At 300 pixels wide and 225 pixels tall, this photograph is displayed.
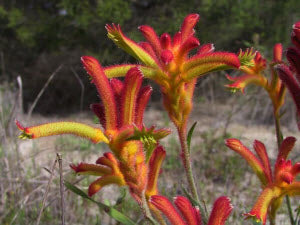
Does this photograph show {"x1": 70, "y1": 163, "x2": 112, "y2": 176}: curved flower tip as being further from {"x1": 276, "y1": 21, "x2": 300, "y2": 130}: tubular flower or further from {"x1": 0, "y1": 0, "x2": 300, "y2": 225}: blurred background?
{"x1": 0, "y1": 0, "x2": 300, "y2": 225}: blurred background

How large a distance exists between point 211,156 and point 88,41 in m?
2.30

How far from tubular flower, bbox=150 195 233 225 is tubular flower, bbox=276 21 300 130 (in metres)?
0.28

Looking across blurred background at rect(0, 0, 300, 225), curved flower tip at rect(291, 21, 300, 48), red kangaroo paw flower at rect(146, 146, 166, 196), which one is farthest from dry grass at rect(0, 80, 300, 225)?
curved flower tip at rect(291, 21, 300, 48)

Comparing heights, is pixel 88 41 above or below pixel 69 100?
above

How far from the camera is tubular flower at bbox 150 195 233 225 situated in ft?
2.50

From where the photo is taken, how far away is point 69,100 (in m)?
5.72

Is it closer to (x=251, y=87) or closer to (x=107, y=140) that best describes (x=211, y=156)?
(x=251, y=87)

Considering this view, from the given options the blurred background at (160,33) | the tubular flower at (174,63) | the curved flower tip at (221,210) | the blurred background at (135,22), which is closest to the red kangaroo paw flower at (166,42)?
the tubular flower at (174,63)

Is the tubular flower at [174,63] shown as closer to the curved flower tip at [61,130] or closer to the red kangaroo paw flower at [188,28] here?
the red kangaroo paw flower at [188,28]

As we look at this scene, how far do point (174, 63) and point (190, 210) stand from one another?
306mm

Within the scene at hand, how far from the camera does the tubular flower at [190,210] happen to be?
76cm

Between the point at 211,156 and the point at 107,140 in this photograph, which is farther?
the point at 211,156

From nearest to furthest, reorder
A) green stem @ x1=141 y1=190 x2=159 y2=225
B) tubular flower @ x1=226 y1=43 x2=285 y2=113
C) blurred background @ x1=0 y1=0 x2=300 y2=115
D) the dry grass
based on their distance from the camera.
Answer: green stem @ x1=141 y1=190 x2=159 y2=225 → tubular flower @ x1=226 y1=43 x2=285 y2=113 → the dry grass → blurred background @ x1=0 y1=0 x2=300 y2=115

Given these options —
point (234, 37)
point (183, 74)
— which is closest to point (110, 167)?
point (183, 74)
